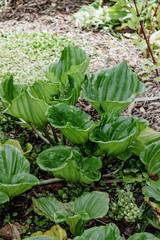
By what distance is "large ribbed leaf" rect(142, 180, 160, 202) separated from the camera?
199cm

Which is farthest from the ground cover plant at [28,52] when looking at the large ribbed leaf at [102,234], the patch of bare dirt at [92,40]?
the large ribbed leaf at [102,234]

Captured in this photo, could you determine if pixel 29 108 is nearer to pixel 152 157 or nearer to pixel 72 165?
pixel 72 165

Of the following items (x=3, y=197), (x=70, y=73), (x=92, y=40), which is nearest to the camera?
(x=3, y=197)

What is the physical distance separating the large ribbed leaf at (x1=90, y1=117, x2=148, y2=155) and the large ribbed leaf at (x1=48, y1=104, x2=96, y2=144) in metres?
0.06

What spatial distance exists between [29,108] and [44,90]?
186mm

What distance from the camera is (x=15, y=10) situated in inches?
203

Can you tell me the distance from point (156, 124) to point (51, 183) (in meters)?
1.01

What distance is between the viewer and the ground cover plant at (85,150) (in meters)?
1.98

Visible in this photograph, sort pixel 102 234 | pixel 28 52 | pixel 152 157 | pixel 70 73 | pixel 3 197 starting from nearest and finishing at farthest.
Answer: pixel 102 234 → pixel 3 197 → pixel 152 157 → pixel 70 73 → pixel 28 52

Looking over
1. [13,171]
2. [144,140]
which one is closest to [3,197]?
[13,171]

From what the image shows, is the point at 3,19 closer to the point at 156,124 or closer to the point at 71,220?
the point at 156,124

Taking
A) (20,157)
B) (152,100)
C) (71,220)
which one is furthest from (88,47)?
(71,220)

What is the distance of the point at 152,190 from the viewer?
2051mm

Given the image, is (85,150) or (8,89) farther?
(8,89)
